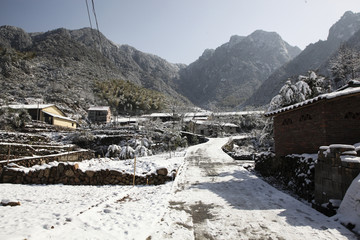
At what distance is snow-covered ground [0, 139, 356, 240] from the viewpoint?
376cm

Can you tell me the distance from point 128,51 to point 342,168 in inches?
7685

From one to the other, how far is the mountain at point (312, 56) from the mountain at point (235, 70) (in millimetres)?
18738

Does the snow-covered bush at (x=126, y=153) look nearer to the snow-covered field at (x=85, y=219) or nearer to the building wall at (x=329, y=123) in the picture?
the snow-covered field at (x=85, y=219)

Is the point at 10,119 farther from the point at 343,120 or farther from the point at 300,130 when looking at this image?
the point at 343,120

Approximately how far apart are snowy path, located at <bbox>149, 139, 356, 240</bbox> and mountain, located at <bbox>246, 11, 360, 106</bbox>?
106734 mm

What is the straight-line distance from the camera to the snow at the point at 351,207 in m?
4.00

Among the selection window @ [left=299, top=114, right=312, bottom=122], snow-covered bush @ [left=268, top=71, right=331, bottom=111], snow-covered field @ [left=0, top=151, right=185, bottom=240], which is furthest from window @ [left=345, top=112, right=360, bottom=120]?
snow-covered field @ [left=0, top=151, right=185, bottom=240]

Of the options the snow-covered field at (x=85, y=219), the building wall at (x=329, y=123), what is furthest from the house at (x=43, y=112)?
the building wall at (x=329, y=123)

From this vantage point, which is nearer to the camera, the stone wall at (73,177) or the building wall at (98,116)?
the stone wall at (73,177)

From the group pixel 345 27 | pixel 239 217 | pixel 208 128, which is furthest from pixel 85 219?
pixel 345 27

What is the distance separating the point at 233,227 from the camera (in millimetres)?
4250

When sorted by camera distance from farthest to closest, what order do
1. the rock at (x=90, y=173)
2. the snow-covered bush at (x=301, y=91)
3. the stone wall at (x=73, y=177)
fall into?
Answer: the snow-covered bush at (x=301, y=91) < the rock at (x=90, y=173) < the stone wall at (x=73, y=177)

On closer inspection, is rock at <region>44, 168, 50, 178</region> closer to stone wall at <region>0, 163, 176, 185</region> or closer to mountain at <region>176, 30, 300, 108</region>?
stone wall at <region>0, 163, 176, 185</region>

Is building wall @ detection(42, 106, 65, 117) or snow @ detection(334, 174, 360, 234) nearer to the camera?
snow @ detection(334, 174, 360, 234)
